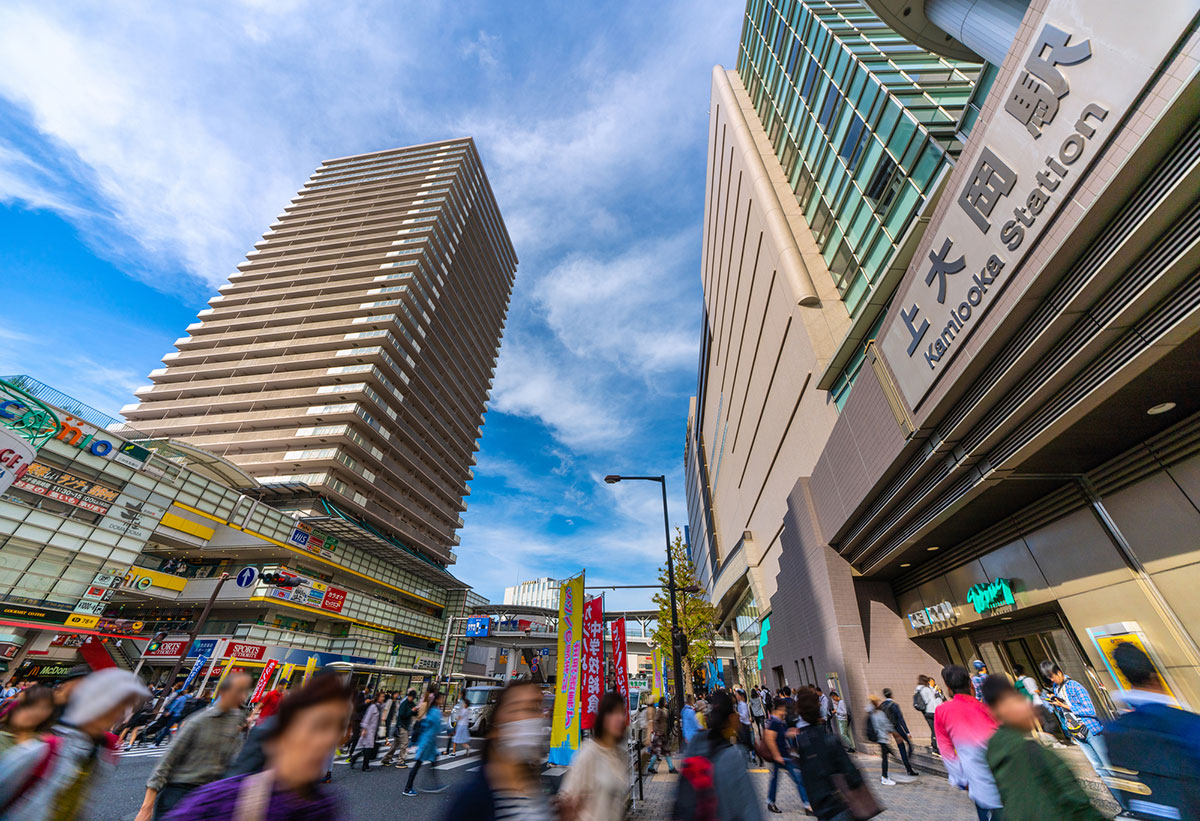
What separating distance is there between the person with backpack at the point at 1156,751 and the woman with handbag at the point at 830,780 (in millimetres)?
1554

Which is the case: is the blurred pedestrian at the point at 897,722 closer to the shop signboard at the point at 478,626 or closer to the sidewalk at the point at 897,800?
the sidewalk at the point at 897,800

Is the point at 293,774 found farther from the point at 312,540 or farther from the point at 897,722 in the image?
the point at 312,540

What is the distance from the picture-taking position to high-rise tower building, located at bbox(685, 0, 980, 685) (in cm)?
1427

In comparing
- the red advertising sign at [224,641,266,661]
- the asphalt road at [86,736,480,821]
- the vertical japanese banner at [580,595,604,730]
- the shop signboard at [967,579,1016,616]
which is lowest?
the asphalt road at [86,736,480,821]

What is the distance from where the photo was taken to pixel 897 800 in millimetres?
7277

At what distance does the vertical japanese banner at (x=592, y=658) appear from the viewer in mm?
8586

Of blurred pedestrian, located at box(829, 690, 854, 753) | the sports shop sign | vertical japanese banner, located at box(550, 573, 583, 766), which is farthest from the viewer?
blurred pedestrian, located at box(829, 690, 854, 753)

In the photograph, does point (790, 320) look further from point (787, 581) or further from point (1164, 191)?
point (1164, 191)

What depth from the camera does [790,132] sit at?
22672 millimetres

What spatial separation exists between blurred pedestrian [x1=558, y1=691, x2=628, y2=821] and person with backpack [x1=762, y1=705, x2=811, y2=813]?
9.02 feet

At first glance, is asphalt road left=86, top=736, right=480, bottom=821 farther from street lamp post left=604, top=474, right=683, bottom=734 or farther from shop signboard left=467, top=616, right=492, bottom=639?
shop signboard left=467, top=616, right=492, bottom=639

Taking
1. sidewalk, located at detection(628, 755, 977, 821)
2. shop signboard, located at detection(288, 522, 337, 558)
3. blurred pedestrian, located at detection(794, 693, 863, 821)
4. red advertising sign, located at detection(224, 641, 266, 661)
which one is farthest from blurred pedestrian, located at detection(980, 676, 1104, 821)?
shop signboard, located at detection(288, 522, 337, 558)

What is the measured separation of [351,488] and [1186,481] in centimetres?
4695

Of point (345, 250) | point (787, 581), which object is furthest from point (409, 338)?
point (787, 581)
